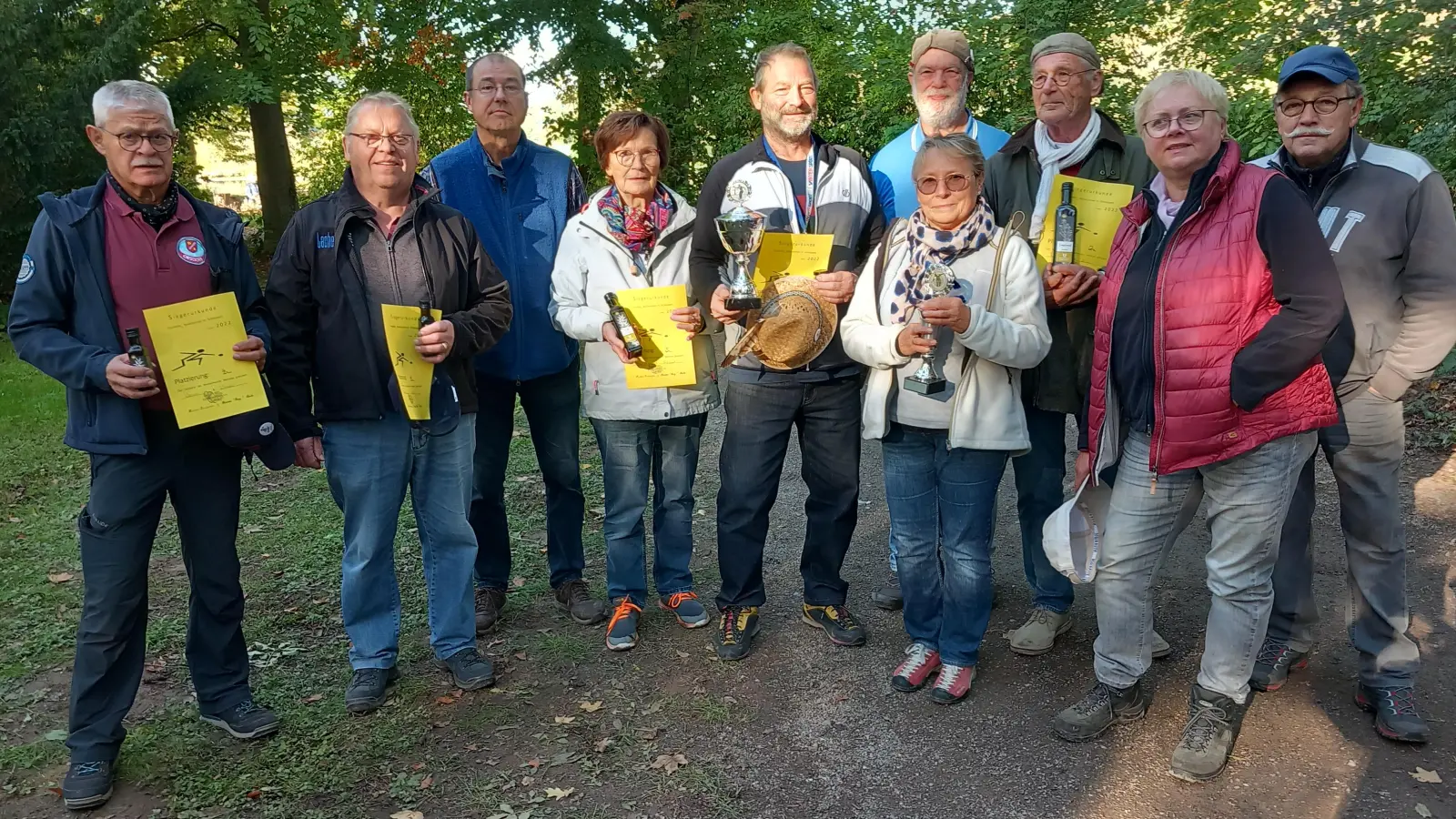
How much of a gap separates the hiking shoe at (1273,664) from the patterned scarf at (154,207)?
4385 millimetres

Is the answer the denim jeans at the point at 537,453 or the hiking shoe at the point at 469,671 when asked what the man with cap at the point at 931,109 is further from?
the hiking shoe at the point at 469,671

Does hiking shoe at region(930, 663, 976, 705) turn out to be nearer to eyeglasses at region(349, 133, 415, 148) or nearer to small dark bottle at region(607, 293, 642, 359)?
small dark bottle at region(607, 293, 642, 359)

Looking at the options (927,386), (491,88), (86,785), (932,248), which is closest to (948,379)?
(927,386)

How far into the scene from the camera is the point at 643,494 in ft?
14.9

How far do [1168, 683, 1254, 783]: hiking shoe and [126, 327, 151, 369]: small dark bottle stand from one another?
12.3 feet

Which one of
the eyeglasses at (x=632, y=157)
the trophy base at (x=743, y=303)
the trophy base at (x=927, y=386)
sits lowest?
the trophy base at (x=927, y=386)

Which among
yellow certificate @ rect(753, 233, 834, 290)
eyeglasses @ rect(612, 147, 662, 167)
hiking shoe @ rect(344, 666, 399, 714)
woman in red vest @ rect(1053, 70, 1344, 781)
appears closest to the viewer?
woman in red vest @ rect(1053, 70, 1344, 781)

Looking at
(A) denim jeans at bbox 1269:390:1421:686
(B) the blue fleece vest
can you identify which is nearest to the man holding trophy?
(B) the blue fleece vest

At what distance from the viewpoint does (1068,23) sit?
10.6m

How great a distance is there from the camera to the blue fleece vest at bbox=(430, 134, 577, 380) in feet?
15.1

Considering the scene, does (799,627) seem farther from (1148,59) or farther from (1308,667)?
(1148,59)

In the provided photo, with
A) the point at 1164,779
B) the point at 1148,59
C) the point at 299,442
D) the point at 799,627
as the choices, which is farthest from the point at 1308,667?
the point at 1148,59

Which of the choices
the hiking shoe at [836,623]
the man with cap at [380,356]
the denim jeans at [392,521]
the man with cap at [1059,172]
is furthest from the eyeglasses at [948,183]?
the denim jeans at [392,521]

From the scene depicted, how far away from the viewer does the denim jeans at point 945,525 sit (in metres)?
3.86
